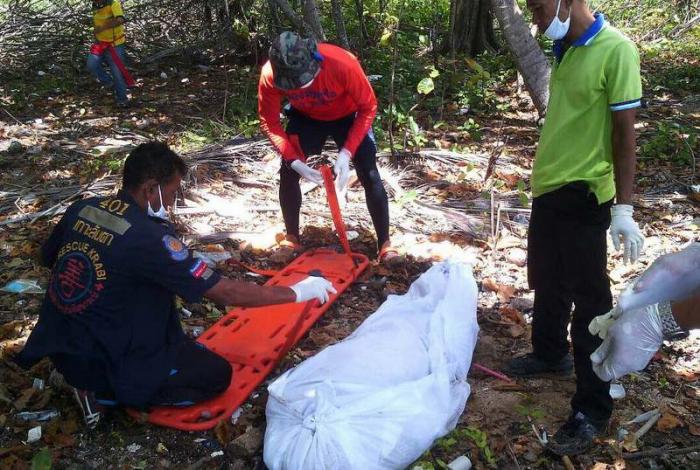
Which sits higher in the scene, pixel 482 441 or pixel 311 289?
pixel 311 289

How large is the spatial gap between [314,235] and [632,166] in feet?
8.21

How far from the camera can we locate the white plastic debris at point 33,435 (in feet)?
8.13

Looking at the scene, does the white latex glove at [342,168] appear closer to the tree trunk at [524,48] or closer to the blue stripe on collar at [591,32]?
the blue stripe on collar at [591,32]

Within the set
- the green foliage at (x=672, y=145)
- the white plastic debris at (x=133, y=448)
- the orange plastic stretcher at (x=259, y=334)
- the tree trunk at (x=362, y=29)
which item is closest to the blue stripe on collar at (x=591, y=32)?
the orange plastic stretcher at (x=259, y=334)

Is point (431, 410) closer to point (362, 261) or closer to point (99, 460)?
point (99, 460)

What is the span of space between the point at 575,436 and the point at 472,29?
7.10 meters

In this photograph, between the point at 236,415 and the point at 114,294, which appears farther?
the point at 236,415

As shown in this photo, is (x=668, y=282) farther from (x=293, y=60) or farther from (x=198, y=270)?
(x=293, y=60)

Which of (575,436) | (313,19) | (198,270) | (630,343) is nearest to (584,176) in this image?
(630,343)

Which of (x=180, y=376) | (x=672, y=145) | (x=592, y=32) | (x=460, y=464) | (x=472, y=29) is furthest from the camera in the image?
(x=472, y=29)

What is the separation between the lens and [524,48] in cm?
534

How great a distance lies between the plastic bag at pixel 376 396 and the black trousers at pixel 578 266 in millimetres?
479

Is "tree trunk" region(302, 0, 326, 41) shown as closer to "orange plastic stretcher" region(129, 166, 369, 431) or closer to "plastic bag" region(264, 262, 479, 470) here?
"orange plastic stretcher" region(129, 166, 369, 431)

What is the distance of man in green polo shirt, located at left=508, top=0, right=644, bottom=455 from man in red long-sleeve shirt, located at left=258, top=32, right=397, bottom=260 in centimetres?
133
